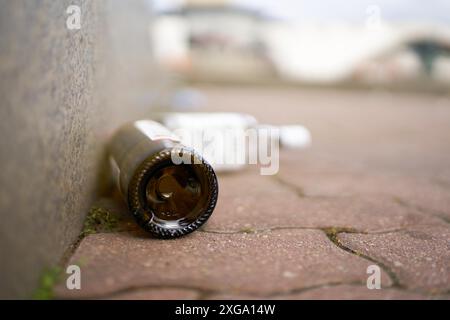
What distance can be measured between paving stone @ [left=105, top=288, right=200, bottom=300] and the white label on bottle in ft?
1.67

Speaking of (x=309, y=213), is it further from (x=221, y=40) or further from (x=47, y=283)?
(x=221, y=40)

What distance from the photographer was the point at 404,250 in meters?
1.39

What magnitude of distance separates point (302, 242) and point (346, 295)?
309 mm

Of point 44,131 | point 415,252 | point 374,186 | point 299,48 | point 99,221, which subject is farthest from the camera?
point 299,48

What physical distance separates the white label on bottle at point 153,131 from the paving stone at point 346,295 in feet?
1.87

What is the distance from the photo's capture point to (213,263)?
1242 millimetres

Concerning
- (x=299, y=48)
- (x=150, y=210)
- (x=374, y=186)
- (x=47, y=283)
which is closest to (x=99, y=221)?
(x=150, y=210)

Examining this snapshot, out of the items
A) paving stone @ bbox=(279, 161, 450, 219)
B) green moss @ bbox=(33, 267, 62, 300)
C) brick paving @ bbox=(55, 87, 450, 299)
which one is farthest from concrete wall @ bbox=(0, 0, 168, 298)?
paving stone @ bbox=(279, 161, 450, 219)

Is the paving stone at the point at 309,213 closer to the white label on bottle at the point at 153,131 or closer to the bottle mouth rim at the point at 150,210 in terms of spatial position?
the bottle mouth rim at the point at 150,210

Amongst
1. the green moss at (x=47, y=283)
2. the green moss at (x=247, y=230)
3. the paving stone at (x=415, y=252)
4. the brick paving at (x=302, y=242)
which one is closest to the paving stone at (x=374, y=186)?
the brick paving at (x=302, y=242)

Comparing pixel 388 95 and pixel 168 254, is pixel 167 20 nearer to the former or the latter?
pixel 388 95

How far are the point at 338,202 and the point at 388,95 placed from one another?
19.5ft

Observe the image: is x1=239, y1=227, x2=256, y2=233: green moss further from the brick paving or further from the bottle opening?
the bottle opening

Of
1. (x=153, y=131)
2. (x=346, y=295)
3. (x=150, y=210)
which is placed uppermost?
(x=153, y=131)
